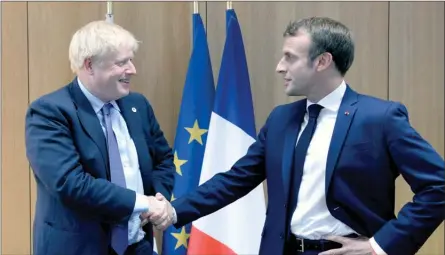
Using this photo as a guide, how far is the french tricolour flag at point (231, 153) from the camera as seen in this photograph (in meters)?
3.09

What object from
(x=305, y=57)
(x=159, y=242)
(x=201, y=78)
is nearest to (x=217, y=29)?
(x=201, y=78)

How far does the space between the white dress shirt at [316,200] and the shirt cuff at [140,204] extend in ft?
1.74

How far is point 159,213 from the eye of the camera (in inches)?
86.4

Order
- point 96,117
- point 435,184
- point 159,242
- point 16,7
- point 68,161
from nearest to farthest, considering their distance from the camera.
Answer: point 435,184
point 68,161
point 96,117
point 16,7
point 159,242

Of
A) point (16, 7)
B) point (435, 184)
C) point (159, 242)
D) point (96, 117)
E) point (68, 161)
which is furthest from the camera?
point (159, 242)

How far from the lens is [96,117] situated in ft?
6.95

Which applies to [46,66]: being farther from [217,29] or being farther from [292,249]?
[292,249]

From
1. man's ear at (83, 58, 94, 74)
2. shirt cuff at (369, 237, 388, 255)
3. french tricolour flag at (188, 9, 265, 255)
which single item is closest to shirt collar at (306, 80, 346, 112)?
shirt cuff at (369, 237, 388, 255)

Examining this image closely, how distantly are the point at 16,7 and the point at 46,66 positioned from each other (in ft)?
1.11

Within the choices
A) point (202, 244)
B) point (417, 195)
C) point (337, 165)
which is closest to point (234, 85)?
point (202, 244)

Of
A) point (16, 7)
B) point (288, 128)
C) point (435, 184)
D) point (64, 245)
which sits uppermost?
point (16, 7)

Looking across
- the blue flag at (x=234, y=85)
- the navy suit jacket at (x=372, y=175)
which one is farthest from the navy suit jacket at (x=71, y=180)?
the blue flag at (x=234, y=85)

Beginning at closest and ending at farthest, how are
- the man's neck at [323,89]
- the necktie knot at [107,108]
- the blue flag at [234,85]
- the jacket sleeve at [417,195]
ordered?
the jacket sleeve at [417,195] < the man's neck at [323,89] < the necktie knot at [107,108] < the blue flag at [234,85]

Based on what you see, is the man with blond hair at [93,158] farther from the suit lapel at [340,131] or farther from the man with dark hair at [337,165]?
the suit lapel at [340,131]
